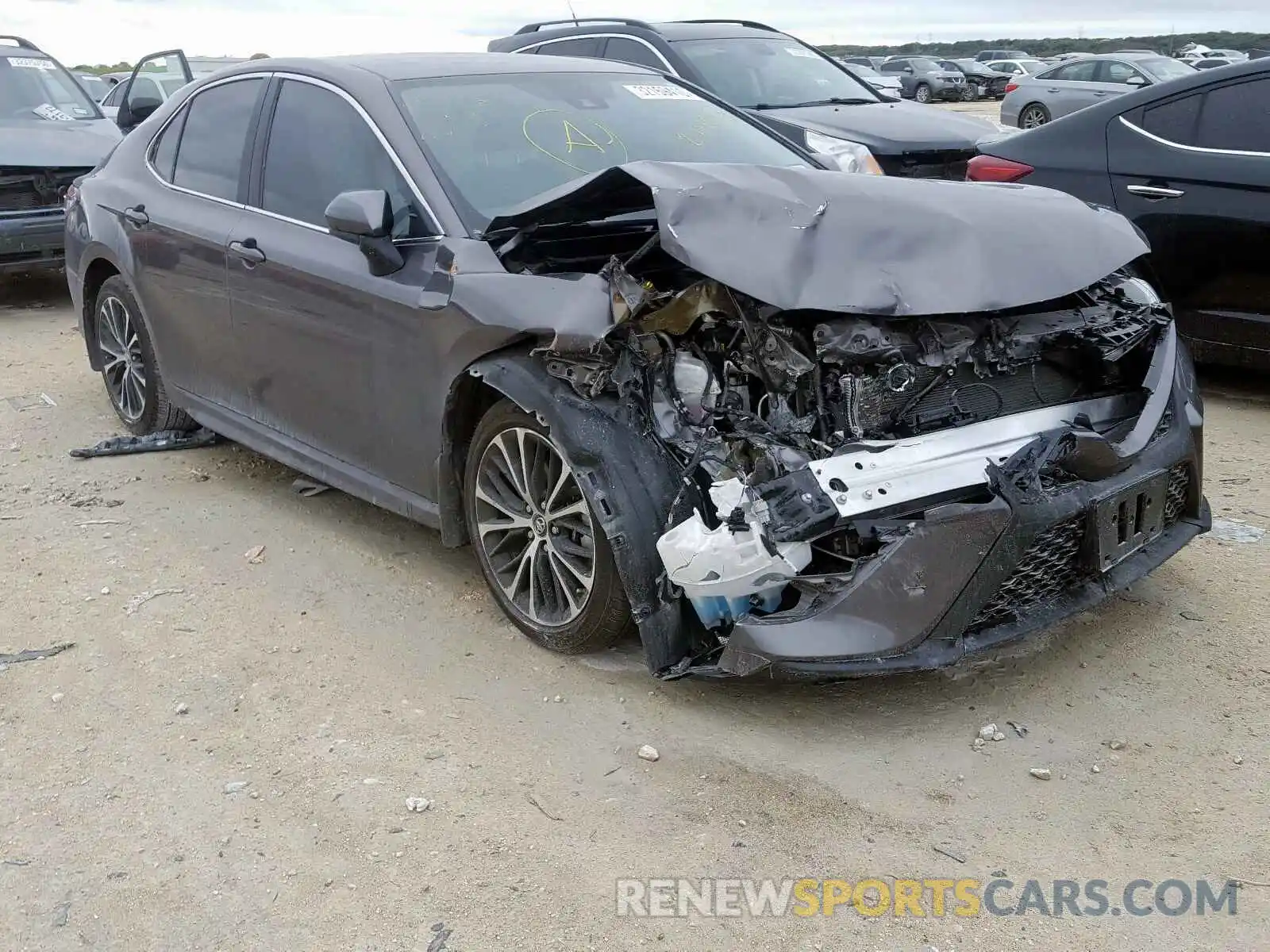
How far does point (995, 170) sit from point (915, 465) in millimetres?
3997

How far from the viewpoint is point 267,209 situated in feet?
15.7

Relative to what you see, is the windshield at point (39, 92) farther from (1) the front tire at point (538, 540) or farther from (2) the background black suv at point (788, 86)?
(1) the front tire at point (538, 540)

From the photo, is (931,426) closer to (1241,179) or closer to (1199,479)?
(1199,479)

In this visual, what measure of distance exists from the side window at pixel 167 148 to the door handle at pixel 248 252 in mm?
922

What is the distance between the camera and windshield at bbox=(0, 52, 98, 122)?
10.3 m

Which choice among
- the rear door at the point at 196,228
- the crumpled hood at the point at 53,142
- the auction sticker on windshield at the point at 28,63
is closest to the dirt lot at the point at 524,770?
the rear door at the point at 196,228

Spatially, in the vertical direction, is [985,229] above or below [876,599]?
above

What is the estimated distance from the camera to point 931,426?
3484mm

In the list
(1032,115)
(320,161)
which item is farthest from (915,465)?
(1032,115)

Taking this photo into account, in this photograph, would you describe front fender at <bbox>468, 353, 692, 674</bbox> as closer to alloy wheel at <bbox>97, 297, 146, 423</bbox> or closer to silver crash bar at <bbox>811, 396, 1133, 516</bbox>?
silver crash bar at <bbox>811, 396, 1133, 516</bbox>

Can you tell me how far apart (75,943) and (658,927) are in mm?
1269

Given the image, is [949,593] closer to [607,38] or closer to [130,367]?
[130,367]

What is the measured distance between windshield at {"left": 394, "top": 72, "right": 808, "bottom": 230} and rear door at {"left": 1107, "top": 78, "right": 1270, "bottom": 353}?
2198mm

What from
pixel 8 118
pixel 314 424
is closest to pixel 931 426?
pixel 314 424
